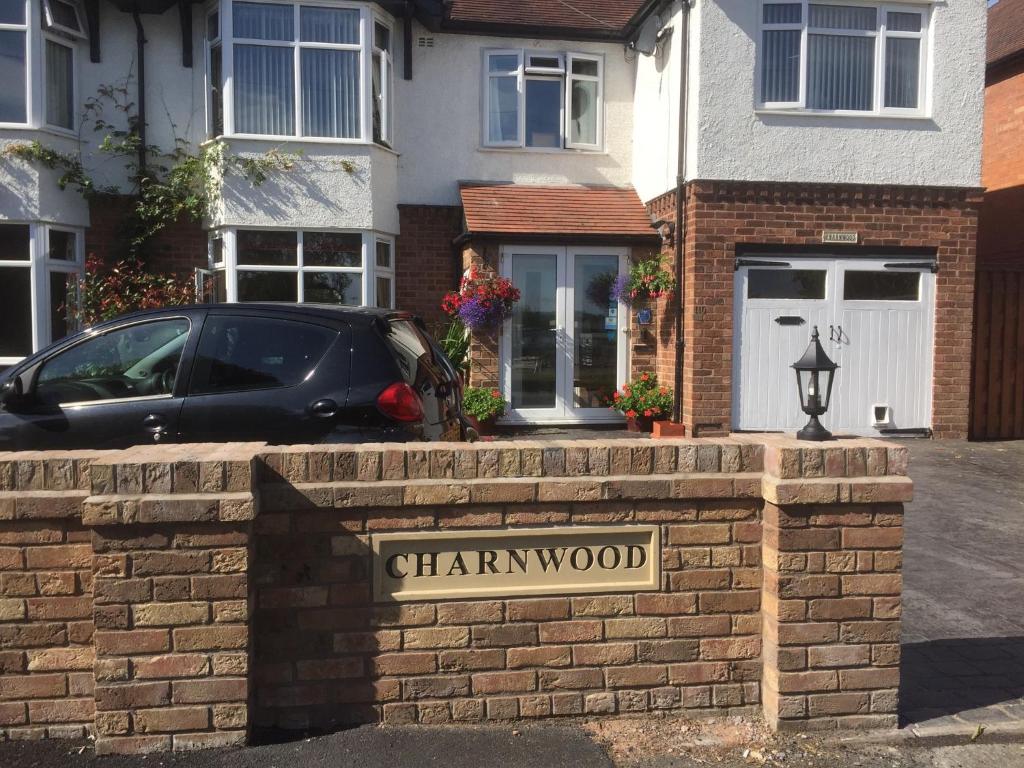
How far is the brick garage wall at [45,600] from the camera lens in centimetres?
330

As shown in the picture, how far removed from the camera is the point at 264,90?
12078 millimetres

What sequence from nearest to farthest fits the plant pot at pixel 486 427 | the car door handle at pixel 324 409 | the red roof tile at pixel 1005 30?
1. the car door handle at pixel 324 409
2. the plant pot at pixel 486 427
3. the red roof tile at pixel 1005 30

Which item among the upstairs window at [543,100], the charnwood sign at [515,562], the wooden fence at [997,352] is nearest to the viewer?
the charnwood sign at [515,562]

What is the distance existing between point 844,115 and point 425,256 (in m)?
5.81

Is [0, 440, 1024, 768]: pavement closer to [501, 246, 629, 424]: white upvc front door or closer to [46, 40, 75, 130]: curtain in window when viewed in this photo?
[501, 246, 629, 424]: white upvc front door

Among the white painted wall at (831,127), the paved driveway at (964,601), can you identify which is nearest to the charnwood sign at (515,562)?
the paved driveway at (964,601)

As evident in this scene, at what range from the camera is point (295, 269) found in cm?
1208

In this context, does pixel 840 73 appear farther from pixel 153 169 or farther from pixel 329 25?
pixel 153 169

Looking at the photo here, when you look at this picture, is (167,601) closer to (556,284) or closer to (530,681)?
(530,681)

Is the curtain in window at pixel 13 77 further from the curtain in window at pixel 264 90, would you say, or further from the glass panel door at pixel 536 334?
the glass panel door at pixel 536 334

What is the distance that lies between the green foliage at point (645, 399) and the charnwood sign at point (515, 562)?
27.8 feet

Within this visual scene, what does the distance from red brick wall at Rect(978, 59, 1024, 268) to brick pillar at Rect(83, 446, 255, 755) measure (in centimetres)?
1453

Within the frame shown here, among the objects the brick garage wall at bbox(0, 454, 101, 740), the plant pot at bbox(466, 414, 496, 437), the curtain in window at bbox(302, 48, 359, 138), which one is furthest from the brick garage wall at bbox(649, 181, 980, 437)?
the brick garage wall at bbox(0, 454, 101, 740)

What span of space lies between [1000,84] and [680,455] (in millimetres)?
15887
